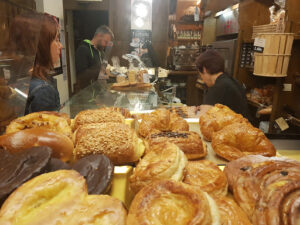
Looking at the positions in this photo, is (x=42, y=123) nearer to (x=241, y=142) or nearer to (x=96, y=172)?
(x=96, y=172)

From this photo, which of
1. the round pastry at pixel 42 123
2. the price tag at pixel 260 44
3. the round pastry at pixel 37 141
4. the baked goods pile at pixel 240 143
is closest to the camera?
the round pastry at pixel 37 141

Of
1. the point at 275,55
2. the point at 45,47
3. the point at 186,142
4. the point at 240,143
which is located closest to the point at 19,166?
the point at 186,142

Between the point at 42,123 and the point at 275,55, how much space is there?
2.94m

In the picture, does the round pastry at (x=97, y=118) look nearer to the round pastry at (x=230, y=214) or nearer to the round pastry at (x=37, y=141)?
the round pastry at (x=37, y=141)

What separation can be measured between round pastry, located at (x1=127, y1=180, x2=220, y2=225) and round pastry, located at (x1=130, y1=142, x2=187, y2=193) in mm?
122

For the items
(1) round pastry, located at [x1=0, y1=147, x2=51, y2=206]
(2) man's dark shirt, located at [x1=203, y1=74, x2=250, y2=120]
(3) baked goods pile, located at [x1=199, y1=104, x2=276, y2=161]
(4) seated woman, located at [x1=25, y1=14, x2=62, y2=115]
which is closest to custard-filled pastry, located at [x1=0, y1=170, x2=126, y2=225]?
(1) round pastry, located at [x1=0, y1=147, x2=51, y2=206]

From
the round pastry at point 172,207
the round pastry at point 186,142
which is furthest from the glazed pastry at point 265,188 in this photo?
the round pastry at point 186,142

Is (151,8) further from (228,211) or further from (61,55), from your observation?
(228,211)

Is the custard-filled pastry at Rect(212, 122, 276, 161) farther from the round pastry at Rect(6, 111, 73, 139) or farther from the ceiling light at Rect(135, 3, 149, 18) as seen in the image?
the ceiling light at Rect(135, 3, 149, 18)

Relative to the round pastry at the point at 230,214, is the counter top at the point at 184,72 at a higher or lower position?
higher

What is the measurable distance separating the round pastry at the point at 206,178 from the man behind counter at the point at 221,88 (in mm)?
2178

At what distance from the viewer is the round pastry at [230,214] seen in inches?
31.1

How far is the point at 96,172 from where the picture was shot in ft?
3.17

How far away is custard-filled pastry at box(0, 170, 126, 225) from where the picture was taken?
69cm
